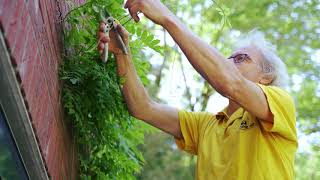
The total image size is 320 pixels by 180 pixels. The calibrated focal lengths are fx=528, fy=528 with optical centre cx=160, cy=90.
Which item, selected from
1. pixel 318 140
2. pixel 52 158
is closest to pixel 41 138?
pixel 52 158

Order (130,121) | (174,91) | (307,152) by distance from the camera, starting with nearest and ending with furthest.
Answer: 1. (130,121)
2. (174,91)
3. (307,152)

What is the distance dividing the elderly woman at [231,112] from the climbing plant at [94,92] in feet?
0.39

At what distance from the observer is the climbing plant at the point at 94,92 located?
8.78 ft

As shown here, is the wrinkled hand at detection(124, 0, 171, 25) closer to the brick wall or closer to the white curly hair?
the brick wall

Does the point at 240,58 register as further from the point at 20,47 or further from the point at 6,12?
the point at 6,12

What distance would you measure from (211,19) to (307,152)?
354 cm

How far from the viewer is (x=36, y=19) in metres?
1.91

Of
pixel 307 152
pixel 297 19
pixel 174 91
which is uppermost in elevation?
pixel 297 19

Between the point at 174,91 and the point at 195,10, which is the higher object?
the point at 195,10

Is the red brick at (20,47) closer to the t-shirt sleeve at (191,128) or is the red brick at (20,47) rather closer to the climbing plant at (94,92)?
the climbing plant at (94,92)

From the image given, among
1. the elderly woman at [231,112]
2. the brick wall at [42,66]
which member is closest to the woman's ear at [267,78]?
the elderly woman at [231,112]

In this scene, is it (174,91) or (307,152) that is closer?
(174,91)

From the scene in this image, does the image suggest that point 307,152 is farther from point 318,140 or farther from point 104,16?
point 104,16

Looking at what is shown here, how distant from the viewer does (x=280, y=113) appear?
8.65ft
